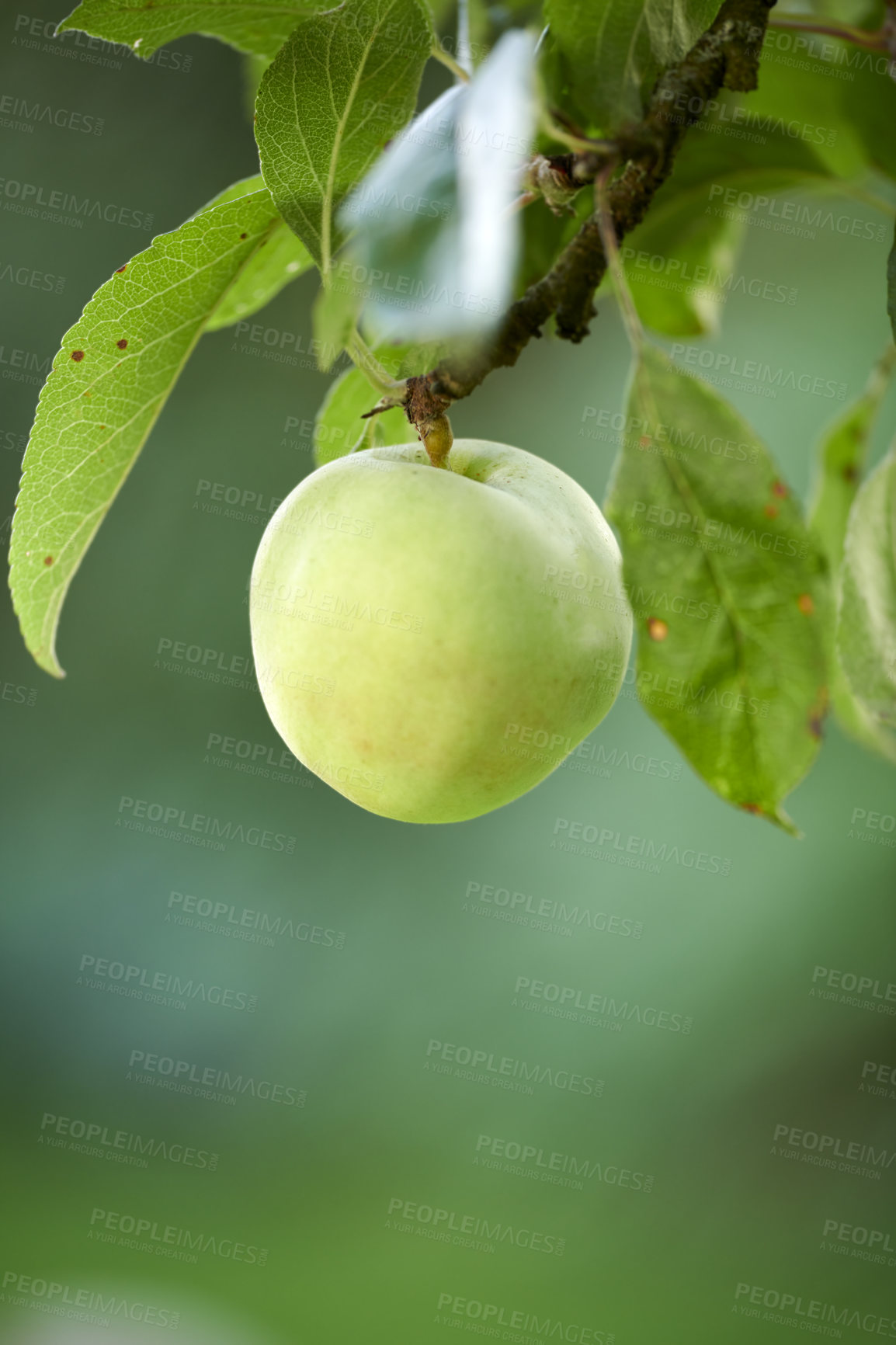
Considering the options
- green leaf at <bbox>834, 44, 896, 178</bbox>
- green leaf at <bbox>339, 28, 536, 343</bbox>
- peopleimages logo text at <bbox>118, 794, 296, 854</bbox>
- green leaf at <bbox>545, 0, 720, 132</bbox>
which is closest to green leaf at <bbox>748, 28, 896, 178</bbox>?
green leaf at <bbox>834, 44, 896, 178</bbox>

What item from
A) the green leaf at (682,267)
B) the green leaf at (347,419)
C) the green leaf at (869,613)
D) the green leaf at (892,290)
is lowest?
the green leaf at (869,613)

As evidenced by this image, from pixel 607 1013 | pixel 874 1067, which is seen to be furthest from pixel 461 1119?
pixel 874 1067

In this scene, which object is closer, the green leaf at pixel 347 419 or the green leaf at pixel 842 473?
the green leaf at pixel 347 419

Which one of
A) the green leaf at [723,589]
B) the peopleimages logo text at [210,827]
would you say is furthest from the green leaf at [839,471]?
the peopleimages logo text at [210,827]

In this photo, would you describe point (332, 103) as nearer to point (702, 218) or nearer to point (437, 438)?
point (437, 438)

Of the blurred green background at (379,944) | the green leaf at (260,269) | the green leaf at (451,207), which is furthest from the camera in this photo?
the blurred green background at (379,944)

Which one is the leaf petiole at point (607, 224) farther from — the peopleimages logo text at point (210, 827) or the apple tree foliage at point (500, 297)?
the peopleimages logo text at point (210, 827)

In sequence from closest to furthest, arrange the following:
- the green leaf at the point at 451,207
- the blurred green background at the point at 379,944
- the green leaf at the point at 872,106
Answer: the green leaf at the point at 451,207
the green leaf at the point at 872,106
the blurred green background at the point at 379,944
